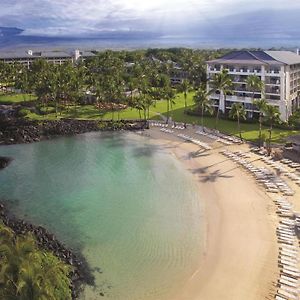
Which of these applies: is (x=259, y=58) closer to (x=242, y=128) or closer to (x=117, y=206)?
(x=242, y=128)

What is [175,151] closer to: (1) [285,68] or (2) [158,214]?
(2) [158,214]

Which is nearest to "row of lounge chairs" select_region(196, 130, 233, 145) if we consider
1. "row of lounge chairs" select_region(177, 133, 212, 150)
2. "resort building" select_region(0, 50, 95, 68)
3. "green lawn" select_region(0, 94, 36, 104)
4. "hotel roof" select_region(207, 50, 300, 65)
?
"row of lounge chairs" select_region(177, 133, 212, 150)

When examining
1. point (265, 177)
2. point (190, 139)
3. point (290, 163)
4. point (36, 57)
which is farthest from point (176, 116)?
point (36, 57)

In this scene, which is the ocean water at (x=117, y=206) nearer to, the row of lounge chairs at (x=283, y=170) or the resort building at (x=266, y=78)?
the row of lounge chairs at (x=283, y=170)

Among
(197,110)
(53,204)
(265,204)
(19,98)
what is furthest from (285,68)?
(19,98)

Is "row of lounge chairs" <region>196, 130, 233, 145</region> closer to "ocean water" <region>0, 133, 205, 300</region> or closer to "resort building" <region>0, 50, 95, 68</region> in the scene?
"ocean water" <region>0, 133, 205, 300</region>
